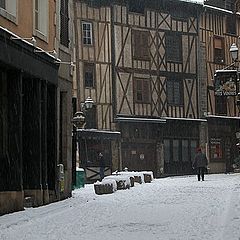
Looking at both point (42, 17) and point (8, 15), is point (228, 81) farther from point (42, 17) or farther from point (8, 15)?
point (8, 15)

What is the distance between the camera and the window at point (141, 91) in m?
38.2

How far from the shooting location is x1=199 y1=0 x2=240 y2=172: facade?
41.8 m

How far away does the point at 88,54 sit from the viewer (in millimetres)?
36656

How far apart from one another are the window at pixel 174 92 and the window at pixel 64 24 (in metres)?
20.4

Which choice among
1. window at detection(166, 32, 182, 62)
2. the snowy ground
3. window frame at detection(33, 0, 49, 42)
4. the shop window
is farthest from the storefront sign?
the shop window

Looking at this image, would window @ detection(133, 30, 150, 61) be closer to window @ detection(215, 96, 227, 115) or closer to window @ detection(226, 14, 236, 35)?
window @ detection(215, 96, 227, 115)

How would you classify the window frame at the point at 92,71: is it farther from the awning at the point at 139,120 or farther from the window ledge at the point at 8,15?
the window ledge at the point at 8,15

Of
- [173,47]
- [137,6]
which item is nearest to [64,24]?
[137,6]

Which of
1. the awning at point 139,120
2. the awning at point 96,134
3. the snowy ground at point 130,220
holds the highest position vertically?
the awning at point 139,120

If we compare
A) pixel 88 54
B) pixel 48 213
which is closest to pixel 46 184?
pixel 48 213

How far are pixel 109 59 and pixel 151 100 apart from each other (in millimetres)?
Answer: 3879

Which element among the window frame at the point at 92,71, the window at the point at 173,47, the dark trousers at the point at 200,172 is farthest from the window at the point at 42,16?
the window at the point at 173,47

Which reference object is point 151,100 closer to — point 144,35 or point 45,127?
point 144,35

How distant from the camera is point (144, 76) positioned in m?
38.7
